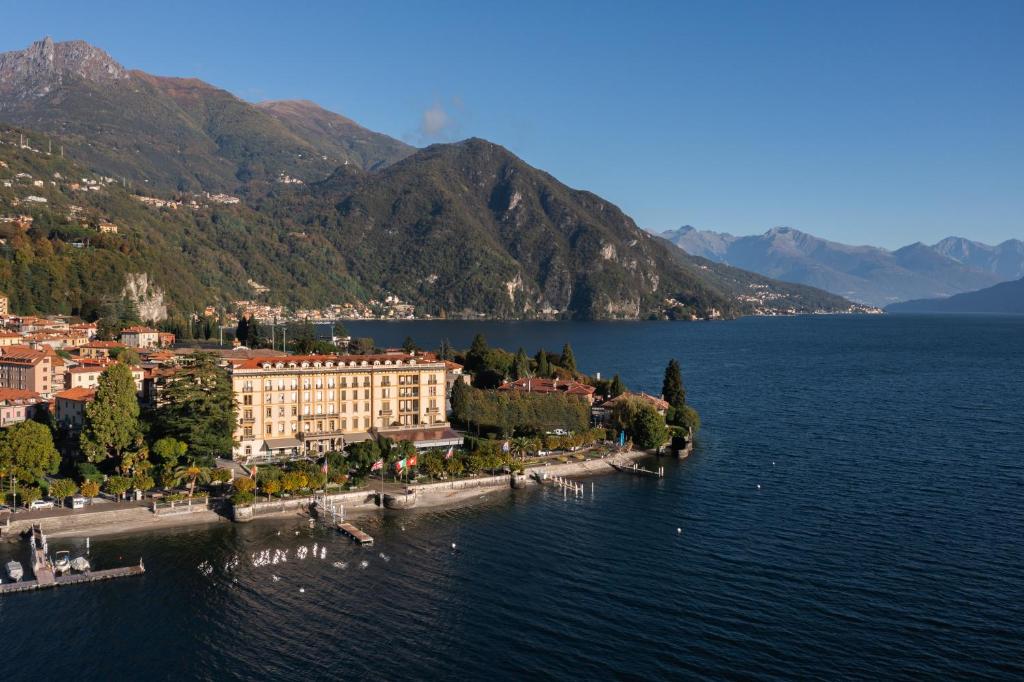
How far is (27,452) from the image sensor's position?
67125 millimetres

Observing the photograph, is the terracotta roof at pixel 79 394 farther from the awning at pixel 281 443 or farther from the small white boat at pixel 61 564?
the small white boat at pixel 61 564

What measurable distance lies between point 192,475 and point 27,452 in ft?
44.2

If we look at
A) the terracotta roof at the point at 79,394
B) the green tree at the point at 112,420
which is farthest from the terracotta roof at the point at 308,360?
the terracotta roof at the point at 79,394

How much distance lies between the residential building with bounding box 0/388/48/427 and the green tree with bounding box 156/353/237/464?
17.4m

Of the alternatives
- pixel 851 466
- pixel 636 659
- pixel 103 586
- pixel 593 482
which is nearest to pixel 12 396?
pixel 103 586

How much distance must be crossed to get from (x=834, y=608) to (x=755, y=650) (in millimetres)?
8520

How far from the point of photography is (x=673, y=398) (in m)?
111

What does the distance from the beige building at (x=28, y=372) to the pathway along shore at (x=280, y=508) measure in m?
39.1

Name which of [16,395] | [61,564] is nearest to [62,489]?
[61,564]

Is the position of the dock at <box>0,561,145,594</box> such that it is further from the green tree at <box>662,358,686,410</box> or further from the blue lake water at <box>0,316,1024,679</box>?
the green tree at <box>662,358,686,410</box>

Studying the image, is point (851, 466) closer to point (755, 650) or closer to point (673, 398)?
point (673, 398)

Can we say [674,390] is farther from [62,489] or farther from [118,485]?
[62,489]

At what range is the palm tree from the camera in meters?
69.3

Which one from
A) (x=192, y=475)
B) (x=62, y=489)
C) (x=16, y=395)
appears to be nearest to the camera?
(x=62, y=489)
